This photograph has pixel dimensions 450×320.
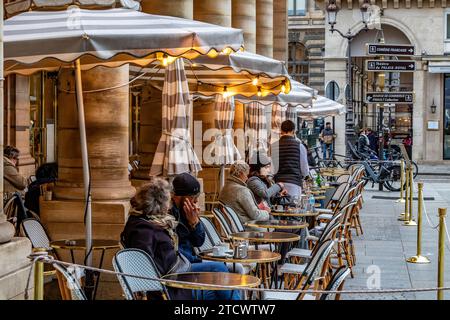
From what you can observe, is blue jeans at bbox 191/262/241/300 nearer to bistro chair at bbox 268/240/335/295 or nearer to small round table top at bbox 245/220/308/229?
bistro chair at bbox 268/240/335/295

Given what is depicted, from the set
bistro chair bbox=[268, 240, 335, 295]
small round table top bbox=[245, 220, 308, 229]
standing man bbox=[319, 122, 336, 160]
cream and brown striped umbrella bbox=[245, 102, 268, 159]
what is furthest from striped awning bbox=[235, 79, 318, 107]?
standing man bbox=[319, 122, 336, 160]

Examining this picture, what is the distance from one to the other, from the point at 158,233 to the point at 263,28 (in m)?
17.0

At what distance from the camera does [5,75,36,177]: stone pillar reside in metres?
20.0

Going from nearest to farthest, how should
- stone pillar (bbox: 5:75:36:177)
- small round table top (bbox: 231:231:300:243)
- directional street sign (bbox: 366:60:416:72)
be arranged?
small round table top (bbox: 231:231:300:243)
stone pillar (bbox: 5:75:36:177)
directional street sign (bbox: 366:60:416:72)

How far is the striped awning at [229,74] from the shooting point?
36.8 ft

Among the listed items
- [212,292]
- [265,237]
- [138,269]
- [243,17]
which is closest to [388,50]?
[243,17]

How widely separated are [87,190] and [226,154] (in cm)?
752

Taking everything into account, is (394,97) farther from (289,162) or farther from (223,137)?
(289,162)

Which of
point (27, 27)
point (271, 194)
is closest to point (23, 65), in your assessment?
point (27, 27)

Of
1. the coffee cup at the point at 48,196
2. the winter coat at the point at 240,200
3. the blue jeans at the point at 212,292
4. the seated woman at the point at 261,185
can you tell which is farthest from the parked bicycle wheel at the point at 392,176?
the blue jeans at the point at 212,292

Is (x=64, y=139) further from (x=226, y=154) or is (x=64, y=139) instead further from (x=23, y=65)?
(x=226, y=154)

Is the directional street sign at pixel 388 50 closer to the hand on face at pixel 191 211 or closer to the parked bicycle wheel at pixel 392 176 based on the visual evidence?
the parked bicycle wheel at pixel 392 176

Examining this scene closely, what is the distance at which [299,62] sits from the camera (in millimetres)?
65312

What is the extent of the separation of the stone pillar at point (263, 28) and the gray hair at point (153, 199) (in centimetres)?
1629
